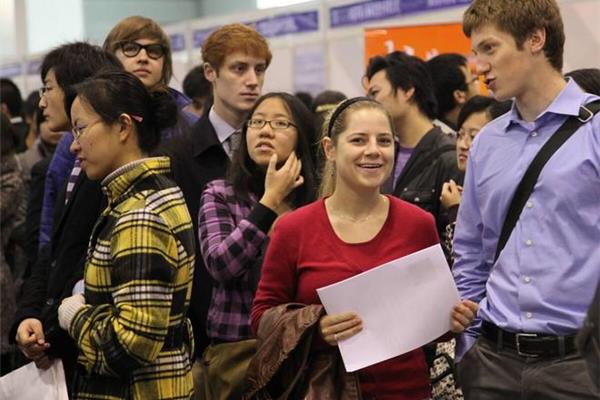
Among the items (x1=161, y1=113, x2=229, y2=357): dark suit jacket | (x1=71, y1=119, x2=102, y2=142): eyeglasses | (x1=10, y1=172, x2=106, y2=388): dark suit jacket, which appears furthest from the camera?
(x1=161, y1=113, x2=229, y2=357): dark suit jacket

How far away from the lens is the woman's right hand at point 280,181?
3632mm

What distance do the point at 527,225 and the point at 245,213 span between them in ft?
3.92

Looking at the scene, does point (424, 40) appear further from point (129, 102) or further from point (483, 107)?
point (129, 102)

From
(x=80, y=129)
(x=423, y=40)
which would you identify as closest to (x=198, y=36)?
(x=423, y=40)

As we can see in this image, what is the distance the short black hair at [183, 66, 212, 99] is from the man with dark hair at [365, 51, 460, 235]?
109 cm

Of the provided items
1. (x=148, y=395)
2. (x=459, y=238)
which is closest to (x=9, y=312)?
(x=148, y=395)

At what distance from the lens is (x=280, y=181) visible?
3658 millimetres

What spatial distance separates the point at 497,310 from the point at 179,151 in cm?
159

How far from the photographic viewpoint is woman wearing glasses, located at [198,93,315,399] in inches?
141

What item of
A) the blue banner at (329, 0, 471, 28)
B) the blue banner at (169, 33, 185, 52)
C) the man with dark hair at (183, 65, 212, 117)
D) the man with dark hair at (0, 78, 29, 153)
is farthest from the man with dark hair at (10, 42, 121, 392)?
the blue banner at (169, 33, 185, 52)

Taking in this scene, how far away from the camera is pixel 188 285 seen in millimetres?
3043

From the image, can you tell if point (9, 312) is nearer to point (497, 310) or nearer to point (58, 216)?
point (58, 216)

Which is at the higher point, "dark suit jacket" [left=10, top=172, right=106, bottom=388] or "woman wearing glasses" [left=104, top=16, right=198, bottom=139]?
"woman wearing glasses" [left=104, top=16, right=198, bottom=139]

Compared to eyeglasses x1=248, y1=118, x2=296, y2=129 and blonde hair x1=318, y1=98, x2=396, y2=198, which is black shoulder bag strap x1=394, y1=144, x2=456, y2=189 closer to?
eyeglasses x1=248, y1=118, x2=296, y2=129
